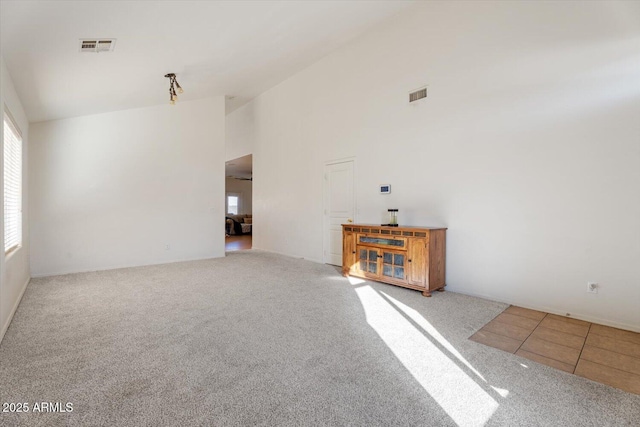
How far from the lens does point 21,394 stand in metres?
1.77

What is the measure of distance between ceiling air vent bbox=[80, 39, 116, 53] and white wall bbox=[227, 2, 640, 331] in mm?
3700

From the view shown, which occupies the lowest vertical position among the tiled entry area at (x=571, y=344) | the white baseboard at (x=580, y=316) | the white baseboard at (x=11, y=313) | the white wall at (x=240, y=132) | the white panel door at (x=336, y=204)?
the tiled entry area at (x=571, y=344)

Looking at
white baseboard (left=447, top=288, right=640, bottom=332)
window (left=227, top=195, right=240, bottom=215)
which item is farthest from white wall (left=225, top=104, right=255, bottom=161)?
white baseboard (left=447, top=288, right=640, bottom=332)

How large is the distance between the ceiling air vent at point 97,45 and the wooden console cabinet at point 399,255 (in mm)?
3759

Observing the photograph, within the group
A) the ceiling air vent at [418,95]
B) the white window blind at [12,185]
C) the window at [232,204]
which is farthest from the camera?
the window at [232,204]

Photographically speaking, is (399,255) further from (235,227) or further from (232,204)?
(232,204)

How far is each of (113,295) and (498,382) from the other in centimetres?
434

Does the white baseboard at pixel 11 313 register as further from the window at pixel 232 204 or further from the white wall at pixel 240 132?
the window at pixel 232 204

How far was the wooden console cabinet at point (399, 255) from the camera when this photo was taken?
3.85 metres

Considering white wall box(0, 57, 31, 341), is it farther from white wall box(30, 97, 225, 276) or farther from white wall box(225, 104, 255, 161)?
white wall box(225, 104, 255, 161)

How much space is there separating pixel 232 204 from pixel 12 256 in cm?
1236

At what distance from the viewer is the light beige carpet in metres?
1.61

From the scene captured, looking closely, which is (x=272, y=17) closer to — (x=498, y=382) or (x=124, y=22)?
(x=124, y=22)

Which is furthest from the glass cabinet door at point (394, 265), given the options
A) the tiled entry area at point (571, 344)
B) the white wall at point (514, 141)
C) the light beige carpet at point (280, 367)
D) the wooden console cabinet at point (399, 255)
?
the tiled entry area at point (571, 344)
